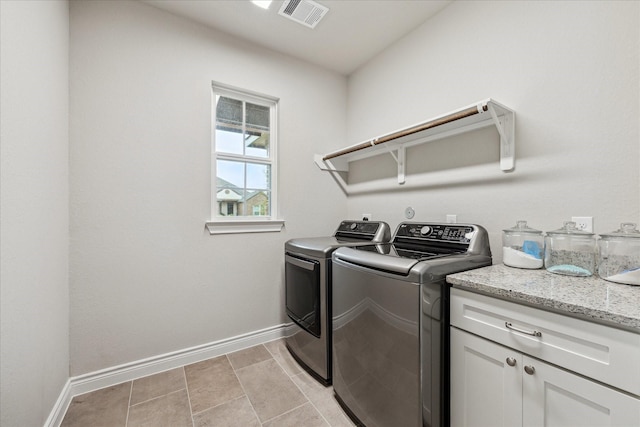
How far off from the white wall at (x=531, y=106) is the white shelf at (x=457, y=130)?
48mm

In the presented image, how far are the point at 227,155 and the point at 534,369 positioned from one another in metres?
2.21

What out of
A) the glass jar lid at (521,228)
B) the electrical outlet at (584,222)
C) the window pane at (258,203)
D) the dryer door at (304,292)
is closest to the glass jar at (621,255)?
the electrical outlet at (584,222)

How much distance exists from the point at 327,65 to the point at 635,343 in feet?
9.04

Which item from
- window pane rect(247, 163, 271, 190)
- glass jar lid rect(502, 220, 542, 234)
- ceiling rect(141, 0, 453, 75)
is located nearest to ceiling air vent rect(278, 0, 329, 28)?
ceiling rect(141, 0, 453, 75)

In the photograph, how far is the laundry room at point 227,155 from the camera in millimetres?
1174

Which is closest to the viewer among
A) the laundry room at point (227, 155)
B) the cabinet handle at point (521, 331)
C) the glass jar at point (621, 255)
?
the cabinet handle at point (521, 331)

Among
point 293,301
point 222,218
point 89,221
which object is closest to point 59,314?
point 89,221

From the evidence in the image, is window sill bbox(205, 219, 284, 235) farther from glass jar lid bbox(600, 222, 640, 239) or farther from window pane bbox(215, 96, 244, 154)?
glass jar lid bbox(600, 222, 640, 239)

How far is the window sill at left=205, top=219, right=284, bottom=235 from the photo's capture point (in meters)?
2.04

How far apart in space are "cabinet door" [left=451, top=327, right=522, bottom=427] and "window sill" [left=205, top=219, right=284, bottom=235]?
62.1 inches

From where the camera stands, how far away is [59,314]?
1.45 metres

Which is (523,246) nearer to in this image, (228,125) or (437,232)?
(437,232)

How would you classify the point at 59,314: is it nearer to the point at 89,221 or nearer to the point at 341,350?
the point at 89,221

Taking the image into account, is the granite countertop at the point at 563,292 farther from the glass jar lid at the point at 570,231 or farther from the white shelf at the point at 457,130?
the white shelf at the point at 457,130
